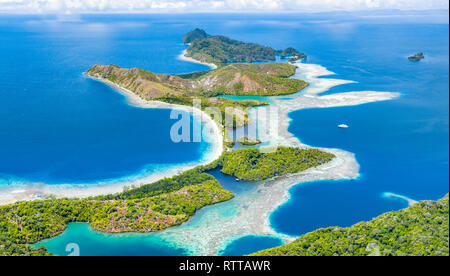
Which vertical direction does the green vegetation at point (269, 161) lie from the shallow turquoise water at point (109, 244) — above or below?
above

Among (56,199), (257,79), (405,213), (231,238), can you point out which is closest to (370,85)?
(257,79)

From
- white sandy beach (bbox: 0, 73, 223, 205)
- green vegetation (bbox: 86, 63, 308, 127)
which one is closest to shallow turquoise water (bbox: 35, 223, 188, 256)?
white sandy beach (bbox: 0, 73, 223, 205)

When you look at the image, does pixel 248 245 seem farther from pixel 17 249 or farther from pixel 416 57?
pixel 416 57

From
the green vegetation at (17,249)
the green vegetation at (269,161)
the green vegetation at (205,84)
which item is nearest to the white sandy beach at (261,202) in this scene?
the green vegetation at (269,161)

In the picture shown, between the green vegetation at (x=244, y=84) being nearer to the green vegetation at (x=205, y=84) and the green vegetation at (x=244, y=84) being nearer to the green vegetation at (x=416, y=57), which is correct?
the green vegetation at (x=205, y=84)

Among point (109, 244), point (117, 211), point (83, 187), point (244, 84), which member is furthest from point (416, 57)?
point (109, 244)

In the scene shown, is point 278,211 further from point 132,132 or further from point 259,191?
point 132,132
